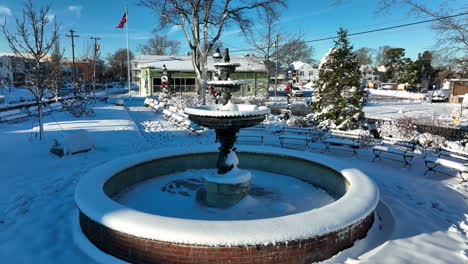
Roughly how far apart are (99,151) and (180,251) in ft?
23.8

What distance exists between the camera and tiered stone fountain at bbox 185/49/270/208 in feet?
17.3

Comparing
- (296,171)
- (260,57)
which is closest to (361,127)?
(296,171)

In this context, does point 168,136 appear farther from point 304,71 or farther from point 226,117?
point 304,71

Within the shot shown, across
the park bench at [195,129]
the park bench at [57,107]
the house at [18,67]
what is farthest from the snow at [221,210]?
the park bench at [57,107]

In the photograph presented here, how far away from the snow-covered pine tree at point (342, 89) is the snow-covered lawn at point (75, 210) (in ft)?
11.3

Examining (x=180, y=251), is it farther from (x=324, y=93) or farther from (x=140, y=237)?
(x=324, y=93)

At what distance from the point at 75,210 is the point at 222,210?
267 cm

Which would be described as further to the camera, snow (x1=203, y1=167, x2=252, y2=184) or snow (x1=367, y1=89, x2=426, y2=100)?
snow (x1=367, y1=89, x2=426, y2=100)

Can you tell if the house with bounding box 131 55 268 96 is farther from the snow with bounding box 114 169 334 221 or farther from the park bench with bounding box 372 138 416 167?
the snow with bounding box 114 169 334 221

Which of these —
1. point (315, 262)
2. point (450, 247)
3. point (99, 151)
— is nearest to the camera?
point (315, 262)

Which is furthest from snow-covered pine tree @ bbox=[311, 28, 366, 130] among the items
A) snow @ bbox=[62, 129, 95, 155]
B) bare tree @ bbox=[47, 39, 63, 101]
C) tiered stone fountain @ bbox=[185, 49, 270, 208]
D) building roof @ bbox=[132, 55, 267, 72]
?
building roof @ bbox=[132, 55, 267, 72]

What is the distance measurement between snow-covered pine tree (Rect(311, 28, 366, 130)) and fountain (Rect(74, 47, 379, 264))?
699 centimetres

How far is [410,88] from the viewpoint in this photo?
57125 millimetres

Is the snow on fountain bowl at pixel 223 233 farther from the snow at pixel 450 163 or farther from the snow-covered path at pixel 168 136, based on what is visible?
the snow-covered path at pixel 168 136
